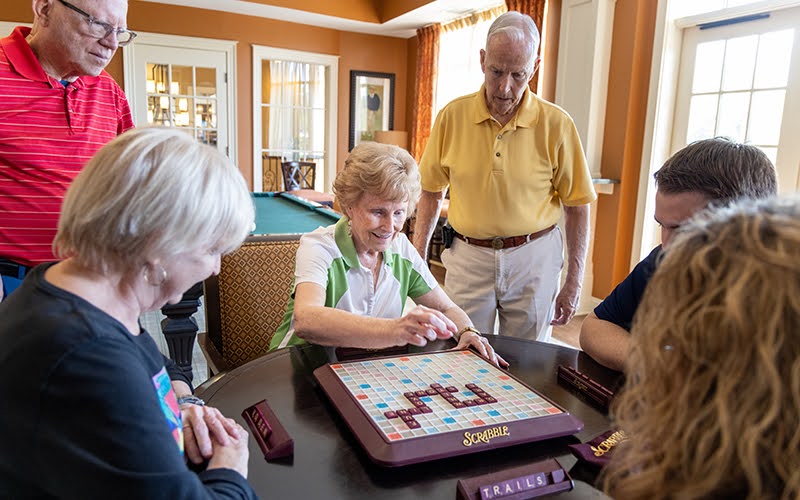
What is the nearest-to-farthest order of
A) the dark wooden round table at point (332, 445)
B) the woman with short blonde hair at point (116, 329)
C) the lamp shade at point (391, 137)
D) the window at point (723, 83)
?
the woman with short blonde hair at point (116, 329)
the dark wooden round table at point (332, 445)
the window at point (723, 83)
the lamp shade at point (391, 137)

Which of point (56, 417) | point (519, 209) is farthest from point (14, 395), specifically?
point (519, 209)

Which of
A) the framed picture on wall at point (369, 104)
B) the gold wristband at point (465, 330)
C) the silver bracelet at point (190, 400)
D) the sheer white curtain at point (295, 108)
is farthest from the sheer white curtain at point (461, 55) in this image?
the silver bracelet at point (190, 400)

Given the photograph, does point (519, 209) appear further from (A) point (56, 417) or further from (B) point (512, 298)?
(A) point (56, 417)

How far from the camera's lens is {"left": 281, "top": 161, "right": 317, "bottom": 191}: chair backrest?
6594 millimetres

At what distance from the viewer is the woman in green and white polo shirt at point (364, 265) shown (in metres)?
1.41

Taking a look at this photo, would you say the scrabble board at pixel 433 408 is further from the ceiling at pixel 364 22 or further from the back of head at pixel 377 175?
the ceiling at pixel 364 22

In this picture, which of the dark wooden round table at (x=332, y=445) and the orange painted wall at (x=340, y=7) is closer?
the dark wooden round table at (x=332, y=445)

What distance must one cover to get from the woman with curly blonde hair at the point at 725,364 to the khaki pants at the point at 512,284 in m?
1.65

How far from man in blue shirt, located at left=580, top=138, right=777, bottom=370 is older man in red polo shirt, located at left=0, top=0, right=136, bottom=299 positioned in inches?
61.1

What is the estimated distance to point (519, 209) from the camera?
2.13 meters

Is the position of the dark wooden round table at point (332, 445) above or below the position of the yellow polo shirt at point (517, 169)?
below

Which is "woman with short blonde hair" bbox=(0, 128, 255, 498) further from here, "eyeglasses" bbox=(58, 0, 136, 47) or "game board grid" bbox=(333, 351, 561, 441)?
"eyeglasses" bbox=(58, 0, 136, 47)

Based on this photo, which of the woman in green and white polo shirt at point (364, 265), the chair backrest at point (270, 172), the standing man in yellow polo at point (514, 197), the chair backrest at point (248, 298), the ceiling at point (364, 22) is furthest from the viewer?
the chair backrest at point (270, 172)

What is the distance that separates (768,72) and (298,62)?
16.7 feet
